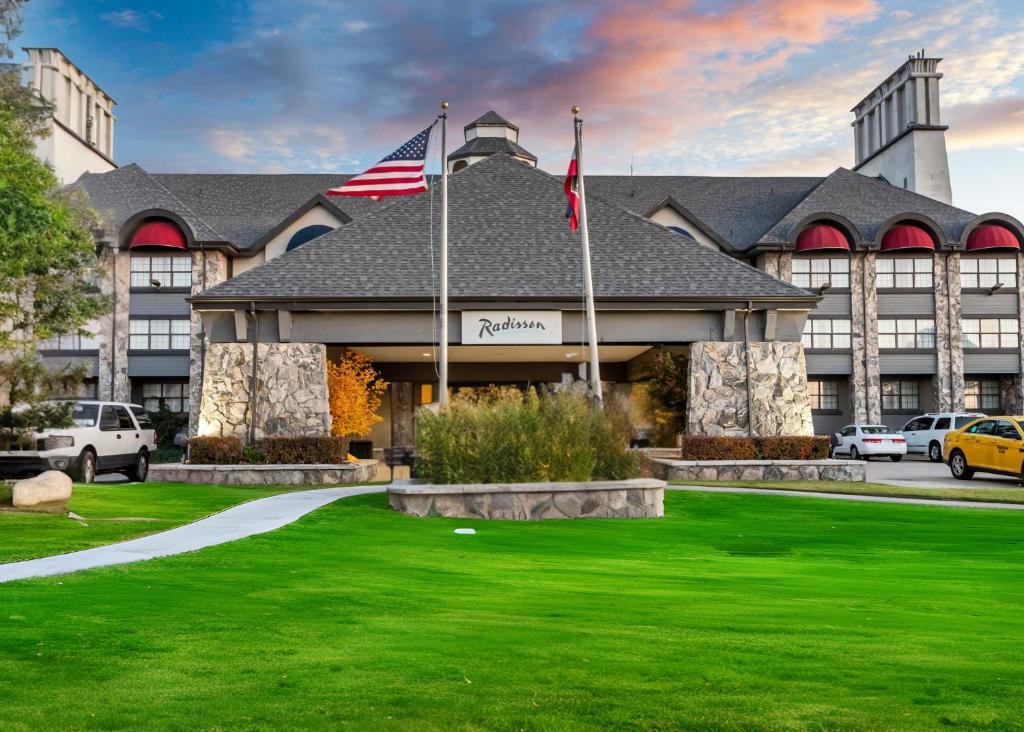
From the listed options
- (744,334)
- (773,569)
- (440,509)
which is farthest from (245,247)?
(773,569)

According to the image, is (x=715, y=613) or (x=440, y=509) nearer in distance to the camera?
(x=715, y=613)

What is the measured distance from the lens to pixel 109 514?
50.8 ft

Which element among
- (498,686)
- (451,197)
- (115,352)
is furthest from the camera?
(115,352)

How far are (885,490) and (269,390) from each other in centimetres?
1607

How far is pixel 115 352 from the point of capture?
43.0 m

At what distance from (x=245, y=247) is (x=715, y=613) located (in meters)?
39.9

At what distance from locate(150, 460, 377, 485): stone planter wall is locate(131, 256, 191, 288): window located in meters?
21.2

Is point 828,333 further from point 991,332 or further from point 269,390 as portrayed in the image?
point 269,390

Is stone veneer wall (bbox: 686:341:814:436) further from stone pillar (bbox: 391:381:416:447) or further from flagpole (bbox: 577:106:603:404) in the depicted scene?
stone pillar (bbox: 391:381:416:447)

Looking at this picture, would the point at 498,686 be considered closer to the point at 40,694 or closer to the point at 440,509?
the point at 40,694

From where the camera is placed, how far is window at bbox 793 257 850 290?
151 feet

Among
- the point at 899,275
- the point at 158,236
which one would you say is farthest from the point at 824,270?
the point at 158,236

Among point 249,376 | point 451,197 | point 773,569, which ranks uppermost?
point 451,197

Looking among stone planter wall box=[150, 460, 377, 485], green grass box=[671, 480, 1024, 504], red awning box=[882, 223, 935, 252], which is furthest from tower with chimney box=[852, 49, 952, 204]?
stone planter wall box=[150, 460, 377, 485]
